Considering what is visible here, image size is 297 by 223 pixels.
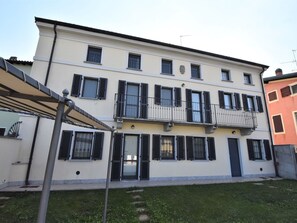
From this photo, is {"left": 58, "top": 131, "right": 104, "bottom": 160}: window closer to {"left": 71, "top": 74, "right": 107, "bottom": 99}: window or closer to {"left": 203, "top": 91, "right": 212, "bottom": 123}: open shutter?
{"left": 71, "top": 74, "right": 107, "bottom": 99}: window

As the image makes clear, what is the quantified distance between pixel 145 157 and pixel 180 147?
2.29 metres

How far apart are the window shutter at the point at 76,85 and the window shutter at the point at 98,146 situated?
8.42ft

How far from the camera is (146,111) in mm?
9969

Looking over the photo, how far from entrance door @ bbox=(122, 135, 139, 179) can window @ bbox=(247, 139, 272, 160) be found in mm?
8061

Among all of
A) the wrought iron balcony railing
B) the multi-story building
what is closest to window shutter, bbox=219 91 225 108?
the multi-story building

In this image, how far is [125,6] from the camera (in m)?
8.02

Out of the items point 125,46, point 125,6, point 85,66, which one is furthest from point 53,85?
point 125,6

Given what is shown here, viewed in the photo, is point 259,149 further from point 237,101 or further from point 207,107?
point 207,107

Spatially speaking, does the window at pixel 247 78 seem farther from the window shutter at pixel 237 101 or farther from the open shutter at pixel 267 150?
the open shutter at pixel 267 150

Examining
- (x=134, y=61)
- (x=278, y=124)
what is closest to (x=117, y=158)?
(x=134, y=61)

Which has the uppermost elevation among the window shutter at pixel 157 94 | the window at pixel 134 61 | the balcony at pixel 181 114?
the window at pixel 134 61

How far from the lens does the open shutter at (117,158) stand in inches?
356

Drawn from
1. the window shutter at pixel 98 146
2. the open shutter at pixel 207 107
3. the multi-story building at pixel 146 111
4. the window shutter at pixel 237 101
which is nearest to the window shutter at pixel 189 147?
the multi-story building at pixel 146 111

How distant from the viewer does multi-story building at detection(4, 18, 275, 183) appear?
9055mm
